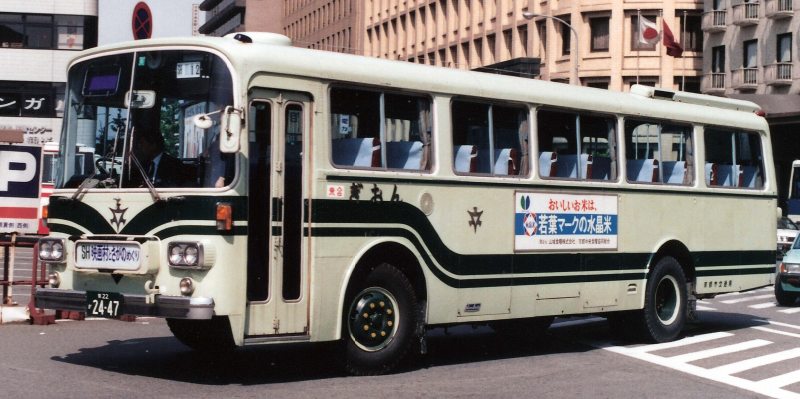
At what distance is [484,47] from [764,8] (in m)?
18.7

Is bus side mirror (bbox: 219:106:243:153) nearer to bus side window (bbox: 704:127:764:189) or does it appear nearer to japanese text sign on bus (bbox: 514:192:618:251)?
japanese text sign on bus (bbox: 514:192:618:251)

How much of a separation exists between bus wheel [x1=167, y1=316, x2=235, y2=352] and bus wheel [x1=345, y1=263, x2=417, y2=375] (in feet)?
3.99

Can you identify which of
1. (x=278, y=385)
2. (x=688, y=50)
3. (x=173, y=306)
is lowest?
(x=278, y=385)

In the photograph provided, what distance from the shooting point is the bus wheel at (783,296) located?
2259 centimetres

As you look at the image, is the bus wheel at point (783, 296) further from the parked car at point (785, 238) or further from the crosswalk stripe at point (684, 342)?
the parked car at point (785, 238)

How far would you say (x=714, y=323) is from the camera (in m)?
18.5

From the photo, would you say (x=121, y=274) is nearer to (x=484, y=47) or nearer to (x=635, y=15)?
(x=635, y=15)

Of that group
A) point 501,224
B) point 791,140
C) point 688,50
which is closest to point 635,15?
point 688,50

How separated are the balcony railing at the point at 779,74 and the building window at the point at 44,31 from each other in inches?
1355

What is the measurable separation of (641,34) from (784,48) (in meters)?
6.41

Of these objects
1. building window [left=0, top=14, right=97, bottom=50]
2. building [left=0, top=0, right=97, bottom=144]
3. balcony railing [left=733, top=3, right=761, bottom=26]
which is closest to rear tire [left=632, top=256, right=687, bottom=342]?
balcony railing [left=733, top=3, right=761, bottom=26]

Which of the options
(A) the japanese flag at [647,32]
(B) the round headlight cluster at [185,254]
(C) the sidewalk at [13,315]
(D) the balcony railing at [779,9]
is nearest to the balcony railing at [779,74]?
(D) the balcony railing at [779,9]

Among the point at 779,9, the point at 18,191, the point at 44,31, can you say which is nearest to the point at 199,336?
the point at 18,191

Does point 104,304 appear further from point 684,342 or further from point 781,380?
point 684,342
